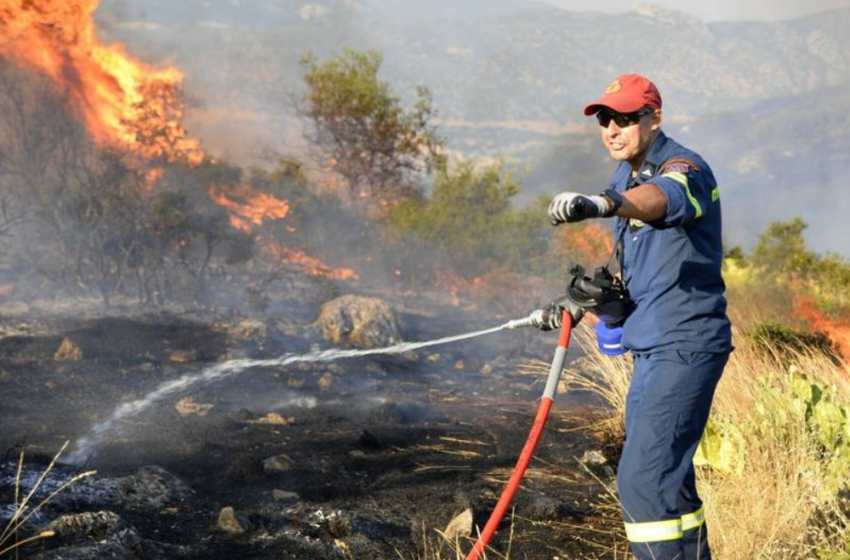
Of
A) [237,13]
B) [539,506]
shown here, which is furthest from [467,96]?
[539,506]

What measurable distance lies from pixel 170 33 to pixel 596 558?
80.4 metres

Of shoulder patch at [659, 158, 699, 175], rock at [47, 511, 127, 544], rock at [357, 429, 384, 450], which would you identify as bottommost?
rock at [357, 429, 384, 450]

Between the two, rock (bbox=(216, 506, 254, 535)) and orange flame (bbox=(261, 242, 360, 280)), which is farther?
orange flame (bbox=(261, 242, 360, 280))

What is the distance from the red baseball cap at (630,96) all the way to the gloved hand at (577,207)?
56 centimetres

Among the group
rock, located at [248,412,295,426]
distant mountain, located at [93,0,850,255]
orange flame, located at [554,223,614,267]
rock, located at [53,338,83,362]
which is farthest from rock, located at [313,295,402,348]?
distant mountain, located at [93,0,850,255]

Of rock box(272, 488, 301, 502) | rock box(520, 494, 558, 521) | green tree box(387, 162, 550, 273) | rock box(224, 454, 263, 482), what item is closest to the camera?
rock box(520, 494, 558, 521)

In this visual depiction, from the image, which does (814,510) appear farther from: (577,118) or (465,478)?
(577,118)

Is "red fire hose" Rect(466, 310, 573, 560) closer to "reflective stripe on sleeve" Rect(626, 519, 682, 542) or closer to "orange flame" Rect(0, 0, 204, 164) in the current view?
"reflective stripe on sleeve" Rect(626, 519, 682, 542)

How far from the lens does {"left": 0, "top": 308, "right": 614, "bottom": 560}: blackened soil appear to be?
3.96 metres

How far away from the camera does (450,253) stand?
15.8m

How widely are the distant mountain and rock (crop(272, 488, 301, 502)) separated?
46.1ft

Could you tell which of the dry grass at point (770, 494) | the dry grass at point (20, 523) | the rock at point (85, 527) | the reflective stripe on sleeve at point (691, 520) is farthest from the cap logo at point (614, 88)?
the rock at point (85, 527)

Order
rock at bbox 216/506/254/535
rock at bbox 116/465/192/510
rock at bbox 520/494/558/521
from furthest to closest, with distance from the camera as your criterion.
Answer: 1. rock at bbox 116/465/192/510
2. rock at bbox 520/494/558/521
3. rock at bbox 216/506/254/535

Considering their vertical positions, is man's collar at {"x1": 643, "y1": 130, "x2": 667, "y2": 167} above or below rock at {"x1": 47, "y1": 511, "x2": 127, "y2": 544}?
above
